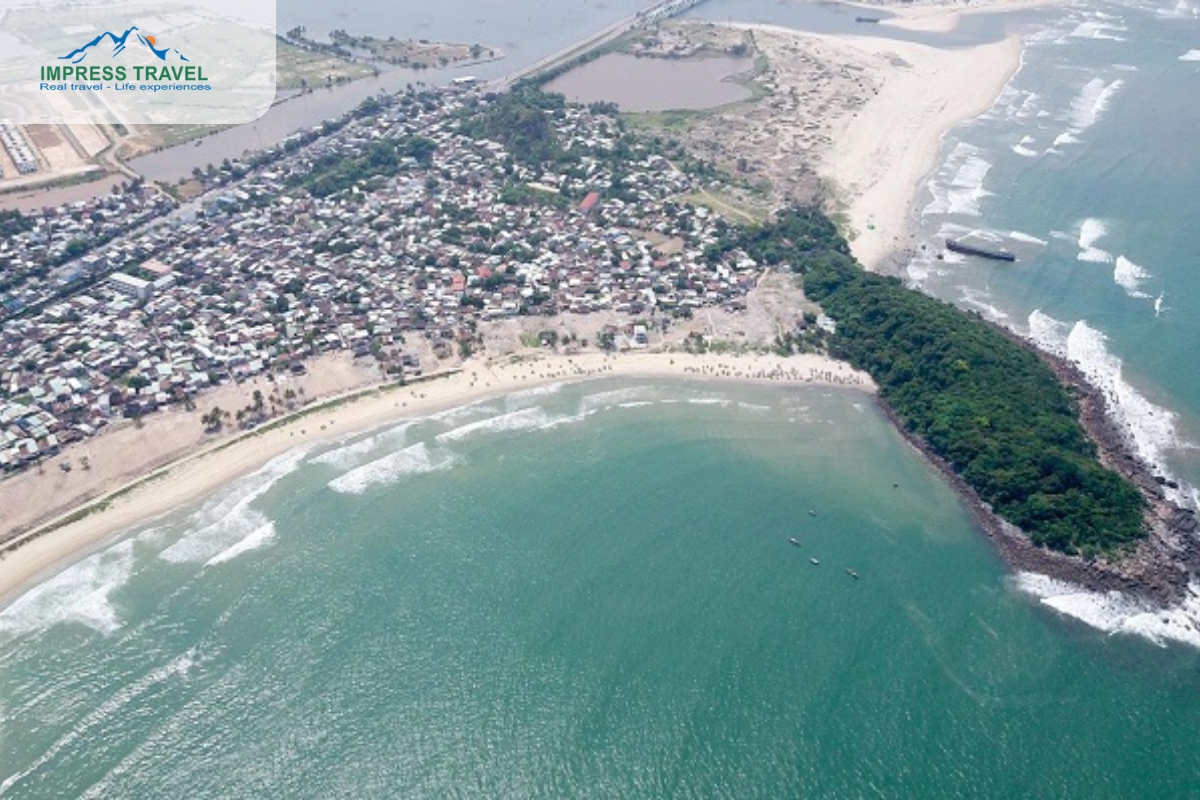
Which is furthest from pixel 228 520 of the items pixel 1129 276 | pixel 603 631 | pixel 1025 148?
pixel 1025 148

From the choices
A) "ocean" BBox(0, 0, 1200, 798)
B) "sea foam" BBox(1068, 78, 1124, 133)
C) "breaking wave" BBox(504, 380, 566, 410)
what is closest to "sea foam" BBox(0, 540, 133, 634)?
"ocean" BBox(0, 0, 1200, 798)

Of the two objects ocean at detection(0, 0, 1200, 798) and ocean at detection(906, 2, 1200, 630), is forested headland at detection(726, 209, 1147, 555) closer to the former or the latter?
ocean at detection(0, 0, 1200, 798)

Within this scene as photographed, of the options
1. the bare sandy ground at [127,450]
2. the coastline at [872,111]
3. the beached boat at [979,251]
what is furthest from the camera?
the coastline at [872,111]

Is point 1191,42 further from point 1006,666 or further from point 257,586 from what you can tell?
point 257,586

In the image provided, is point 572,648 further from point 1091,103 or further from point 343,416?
point 1091,103

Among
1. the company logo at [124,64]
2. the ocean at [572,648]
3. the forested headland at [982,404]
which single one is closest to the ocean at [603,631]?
the ocean at [572,648]

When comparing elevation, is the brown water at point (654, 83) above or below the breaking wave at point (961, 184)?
above

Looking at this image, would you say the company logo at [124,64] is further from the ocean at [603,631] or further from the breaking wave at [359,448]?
the ocean at [603,631]
